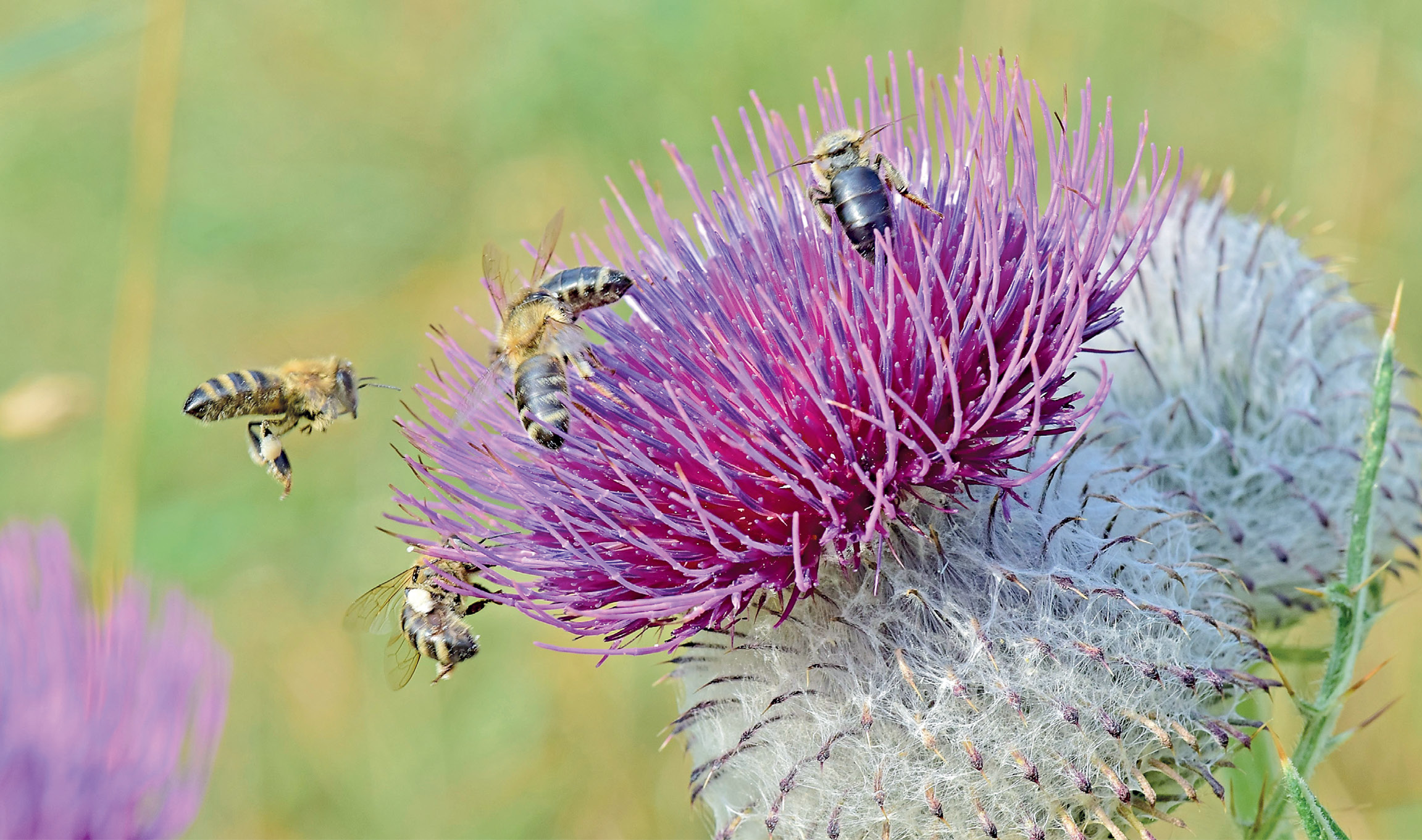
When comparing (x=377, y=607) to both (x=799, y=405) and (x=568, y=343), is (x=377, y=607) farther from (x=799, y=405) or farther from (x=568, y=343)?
(x=799, y=405)

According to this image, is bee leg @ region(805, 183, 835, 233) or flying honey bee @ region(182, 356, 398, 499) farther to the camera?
flying honey bee @ region(182, 356, 398, 499)

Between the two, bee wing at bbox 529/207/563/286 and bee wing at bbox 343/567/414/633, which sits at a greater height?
bee wing at bbox 529/207/563/286

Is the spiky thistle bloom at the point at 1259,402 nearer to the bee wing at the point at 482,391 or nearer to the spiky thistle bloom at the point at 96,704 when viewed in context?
the bee wing at the point at 482,391

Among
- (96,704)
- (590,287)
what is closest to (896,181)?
(590,287)

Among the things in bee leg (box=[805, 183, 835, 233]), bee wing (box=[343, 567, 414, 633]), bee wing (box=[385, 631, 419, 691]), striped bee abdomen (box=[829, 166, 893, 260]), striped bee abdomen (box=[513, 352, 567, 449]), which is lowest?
bee wing (box=[385, 631, 419, 691])

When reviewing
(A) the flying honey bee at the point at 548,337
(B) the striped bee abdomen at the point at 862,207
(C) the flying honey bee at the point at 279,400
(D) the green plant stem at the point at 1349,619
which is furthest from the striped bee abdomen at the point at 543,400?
(D) the green plant stem at the point at 1349,619

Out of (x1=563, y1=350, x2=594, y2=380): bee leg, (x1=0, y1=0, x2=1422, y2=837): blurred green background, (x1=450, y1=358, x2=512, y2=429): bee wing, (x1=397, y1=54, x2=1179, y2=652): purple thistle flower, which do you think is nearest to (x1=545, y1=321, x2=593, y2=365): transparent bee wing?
(x1=563, y1=350, x2=594, y2=380): bee leg

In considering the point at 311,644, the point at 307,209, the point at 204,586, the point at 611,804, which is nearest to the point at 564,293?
the point at 611,804

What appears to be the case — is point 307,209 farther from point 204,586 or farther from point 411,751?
point 411,751

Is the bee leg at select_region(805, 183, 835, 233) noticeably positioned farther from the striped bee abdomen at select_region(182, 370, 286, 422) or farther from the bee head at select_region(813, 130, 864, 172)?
the striped bee abdomen at select_region(182, 370, 286, 422)
